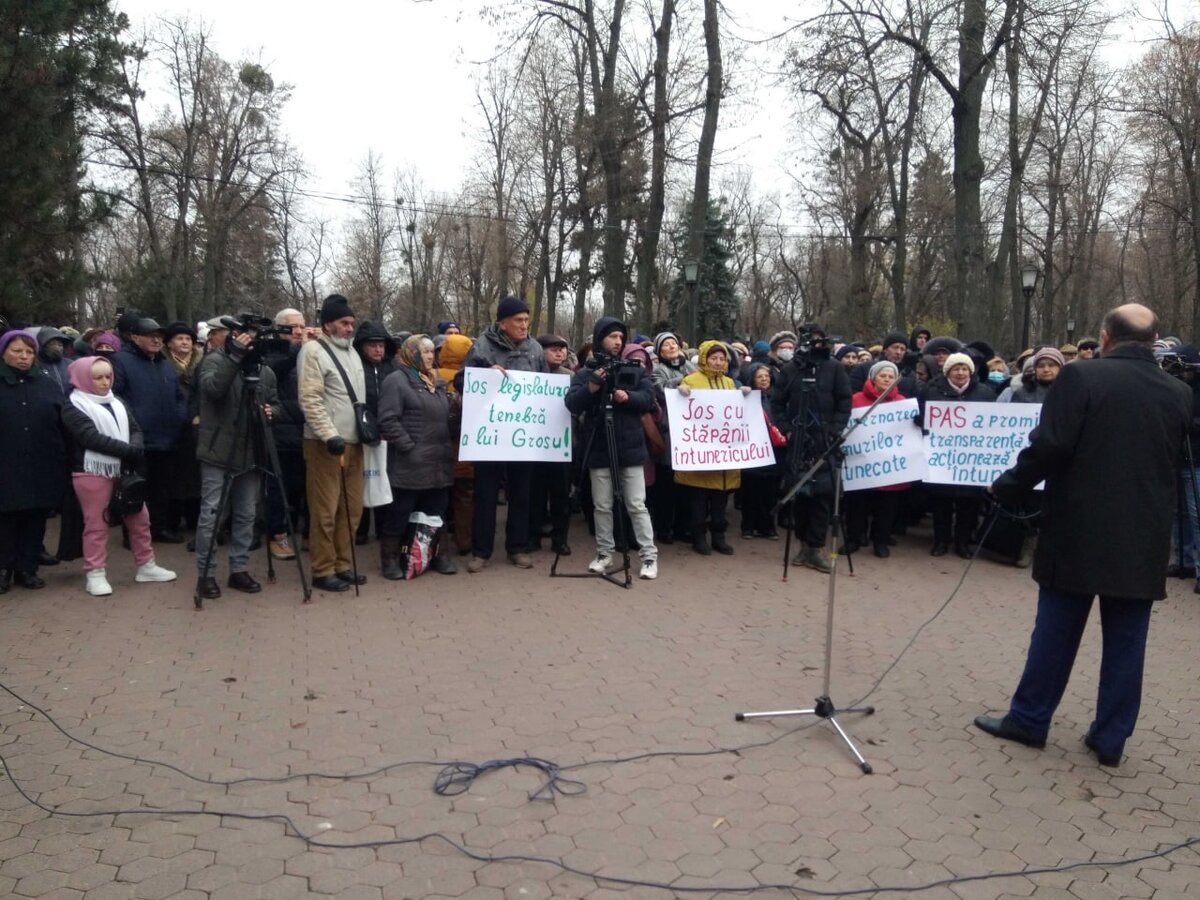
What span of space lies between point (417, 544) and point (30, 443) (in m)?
3.13

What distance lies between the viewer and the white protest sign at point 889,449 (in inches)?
328

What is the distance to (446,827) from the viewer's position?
3658mm

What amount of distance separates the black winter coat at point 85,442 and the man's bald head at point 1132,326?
686 cm

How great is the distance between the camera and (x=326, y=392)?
6973mm

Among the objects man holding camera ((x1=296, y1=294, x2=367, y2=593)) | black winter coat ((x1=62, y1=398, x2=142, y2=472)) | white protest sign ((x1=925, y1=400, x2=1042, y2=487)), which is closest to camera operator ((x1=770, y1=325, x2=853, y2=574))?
white protest sign ((x1=925, y1=400, x2=1042, y2=487))

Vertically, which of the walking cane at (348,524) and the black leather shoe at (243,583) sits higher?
the walking cane at (348,524)

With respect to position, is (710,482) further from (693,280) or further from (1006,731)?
(693,280)

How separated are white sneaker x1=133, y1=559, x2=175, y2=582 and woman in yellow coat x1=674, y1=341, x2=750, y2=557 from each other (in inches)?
184

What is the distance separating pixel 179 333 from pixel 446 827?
6848 mm

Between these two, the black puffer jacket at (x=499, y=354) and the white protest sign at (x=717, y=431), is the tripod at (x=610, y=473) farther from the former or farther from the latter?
the black puffer jacket at (x=499, y=354)

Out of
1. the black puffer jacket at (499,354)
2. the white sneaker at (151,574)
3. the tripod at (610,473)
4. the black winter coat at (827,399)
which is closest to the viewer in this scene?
the white sneaker at (151,574)

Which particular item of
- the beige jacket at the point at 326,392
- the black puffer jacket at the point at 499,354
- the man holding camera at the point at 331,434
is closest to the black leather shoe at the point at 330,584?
the man holding camera at the point at 331,434

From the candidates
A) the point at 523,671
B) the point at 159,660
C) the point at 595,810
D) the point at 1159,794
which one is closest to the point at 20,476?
the point at 159,660

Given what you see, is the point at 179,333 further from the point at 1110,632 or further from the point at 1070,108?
the point at 1070,108
